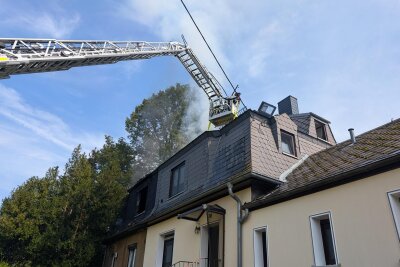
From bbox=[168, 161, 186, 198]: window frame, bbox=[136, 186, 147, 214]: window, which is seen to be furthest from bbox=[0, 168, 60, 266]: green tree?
bbox=[168, 161, 186, 198]: window frame

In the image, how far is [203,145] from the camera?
40.9 ft

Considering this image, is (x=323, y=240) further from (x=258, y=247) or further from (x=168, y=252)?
(x=168, y=252)

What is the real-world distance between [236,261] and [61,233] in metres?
10.3

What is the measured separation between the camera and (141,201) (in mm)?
17078

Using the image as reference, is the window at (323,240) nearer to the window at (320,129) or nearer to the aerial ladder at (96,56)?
the window at (320,129)

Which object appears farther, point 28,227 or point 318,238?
point 28,227

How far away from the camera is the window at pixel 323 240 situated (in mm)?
6660

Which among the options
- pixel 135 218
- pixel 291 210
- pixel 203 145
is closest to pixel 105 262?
pixel 135 218

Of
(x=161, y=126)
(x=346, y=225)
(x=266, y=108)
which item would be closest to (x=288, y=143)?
(x=266, y=108)

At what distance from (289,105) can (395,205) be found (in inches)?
421

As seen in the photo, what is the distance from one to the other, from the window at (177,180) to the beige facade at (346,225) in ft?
18.8

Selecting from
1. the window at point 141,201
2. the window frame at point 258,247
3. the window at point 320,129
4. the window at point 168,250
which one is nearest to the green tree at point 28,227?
the window at point 141,201

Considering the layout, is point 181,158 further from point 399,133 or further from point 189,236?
point 399,133

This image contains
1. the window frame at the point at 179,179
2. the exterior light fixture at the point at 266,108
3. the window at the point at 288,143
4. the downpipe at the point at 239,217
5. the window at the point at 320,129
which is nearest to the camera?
the downpipe at the point at 239,217
